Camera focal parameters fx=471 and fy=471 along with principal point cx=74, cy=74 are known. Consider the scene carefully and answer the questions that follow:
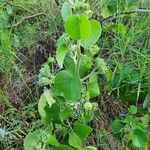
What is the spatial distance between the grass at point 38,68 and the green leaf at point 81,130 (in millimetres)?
187

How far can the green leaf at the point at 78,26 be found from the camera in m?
1.24

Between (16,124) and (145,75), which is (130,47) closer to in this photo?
(145,75)

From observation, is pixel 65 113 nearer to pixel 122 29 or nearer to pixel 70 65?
pixel 70 65

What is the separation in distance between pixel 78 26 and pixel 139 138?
0.50 meters

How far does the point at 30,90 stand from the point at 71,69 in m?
0.33

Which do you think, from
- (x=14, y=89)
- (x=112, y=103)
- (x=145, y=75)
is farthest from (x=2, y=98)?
(x=145, y=75)

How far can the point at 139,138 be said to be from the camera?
155 cm

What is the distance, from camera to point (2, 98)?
63.3 inches

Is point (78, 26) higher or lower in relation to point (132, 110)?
higher

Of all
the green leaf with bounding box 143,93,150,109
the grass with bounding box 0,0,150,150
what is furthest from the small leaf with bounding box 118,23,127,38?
the green leaf with bounding box 143,93,150,109

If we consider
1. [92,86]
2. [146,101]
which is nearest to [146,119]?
[146,101]

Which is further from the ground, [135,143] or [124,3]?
[124,3]

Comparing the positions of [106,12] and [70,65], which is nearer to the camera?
[70,65]

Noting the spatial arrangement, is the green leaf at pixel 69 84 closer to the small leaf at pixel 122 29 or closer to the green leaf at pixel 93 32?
the green leaf at pixel 93 32
